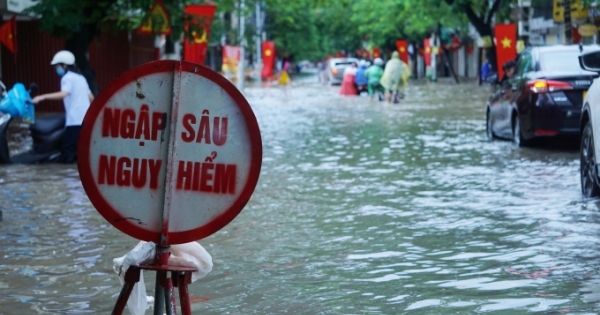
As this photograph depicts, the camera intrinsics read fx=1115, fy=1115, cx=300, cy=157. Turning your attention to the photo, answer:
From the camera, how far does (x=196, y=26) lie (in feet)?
65.7

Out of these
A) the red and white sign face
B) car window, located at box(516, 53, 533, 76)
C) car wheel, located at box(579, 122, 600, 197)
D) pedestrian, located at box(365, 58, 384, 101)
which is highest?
the red and white sign face

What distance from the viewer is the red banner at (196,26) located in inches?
791

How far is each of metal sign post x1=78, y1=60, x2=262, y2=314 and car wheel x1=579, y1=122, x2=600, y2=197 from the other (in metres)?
6.05

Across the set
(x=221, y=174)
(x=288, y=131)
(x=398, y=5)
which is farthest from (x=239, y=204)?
(x=398, y=5)

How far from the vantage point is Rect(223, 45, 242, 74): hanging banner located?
42094 millimetres

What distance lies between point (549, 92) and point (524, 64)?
1.39m

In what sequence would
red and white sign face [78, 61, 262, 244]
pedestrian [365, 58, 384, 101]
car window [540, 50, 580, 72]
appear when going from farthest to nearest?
1. pedestrian [365, 58, 384, 101]
2. car window [540, 50, 580, 72]
3. red and white sign face [78, 61, 262, 244]

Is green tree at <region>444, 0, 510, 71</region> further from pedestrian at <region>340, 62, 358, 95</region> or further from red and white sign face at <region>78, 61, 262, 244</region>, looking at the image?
red and white sign face at <region>78, 61, 262, 244</region>

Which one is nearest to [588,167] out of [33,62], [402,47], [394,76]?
[33,62]

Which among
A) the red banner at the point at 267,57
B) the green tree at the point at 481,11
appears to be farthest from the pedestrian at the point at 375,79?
the red banner at the point at 267,57

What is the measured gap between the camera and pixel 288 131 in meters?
20.6

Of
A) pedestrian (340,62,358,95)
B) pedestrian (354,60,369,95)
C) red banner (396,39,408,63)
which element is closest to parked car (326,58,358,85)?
pedestrian (340,62,358,95)

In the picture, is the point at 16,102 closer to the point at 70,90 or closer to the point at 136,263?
the point at 70,90

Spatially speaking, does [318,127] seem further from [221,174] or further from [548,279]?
[221,174]
